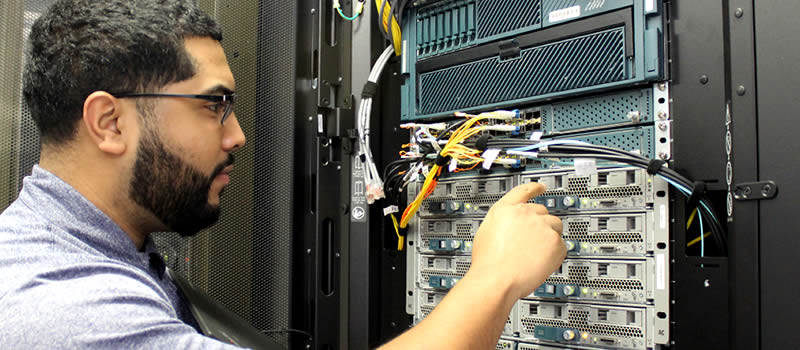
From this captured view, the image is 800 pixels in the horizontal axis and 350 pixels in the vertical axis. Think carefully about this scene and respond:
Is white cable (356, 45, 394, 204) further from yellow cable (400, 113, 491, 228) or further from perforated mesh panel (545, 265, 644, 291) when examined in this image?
perforated mesh panel (545, 265, 644, 291)

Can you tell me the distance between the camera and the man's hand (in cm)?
122

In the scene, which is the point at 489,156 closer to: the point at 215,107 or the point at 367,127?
the point at 367,127

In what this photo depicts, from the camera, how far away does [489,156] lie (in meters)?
1.71

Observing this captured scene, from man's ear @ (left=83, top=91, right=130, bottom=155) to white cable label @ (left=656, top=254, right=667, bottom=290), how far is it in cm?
131

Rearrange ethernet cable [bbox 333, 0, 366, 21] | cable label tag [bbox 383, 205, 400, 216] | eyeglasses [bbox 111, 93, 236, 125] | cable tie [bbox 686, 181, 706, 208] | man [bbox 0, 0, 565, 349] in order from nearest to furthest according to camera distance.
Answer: man [bbox 0, 0, 565, 349] → eyeglasses [bbox 111, 93, 236, 125] → cable tie [bbox 686, 181, 706, 208] → cable label tag [bbox 383, 205, 400, 216] → ethernet cable [bbox 333, 0, 366, 21]

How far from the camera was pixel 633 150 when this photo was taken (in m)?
1.57

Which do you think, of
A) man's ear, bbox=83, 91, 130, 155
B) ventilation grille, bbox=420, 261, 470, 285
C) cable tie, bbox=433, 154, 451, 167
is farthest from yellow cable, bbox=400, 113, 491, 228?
man's ear, bbox=83, 91, 130, 155

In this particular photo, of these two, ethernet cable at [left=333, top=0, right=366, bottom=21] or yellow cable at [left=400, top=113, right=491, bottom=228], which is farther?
ethernet cable at [left=333, top=0, right=366, bottom=21]

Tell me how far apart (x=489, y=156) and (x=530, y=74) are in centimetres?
28

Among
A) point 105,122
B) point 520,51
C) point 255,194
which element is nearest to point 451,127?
point 520,51

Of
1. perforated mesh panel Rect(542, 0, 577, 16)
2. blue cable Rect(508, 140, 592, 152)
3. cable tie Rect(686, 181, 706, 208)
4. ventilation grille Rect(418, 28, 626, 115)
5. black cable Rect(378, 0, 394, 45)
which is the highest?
black cable Rect(378, 0, 394, 45)

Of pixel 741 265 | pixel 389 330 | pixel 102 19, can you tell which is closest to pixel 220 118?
pixel 102 19

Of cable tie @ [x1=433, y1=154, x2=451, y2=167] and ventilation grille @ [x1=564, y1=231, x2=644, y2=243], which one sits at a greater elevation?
Result: cable tie @ [x1=433, y1=154, x2=451, y2=167]

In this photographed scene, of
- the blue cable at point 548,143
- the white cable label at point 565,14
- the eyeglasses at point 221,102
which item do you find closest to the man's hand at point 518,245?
the blue cable at point 548,143
